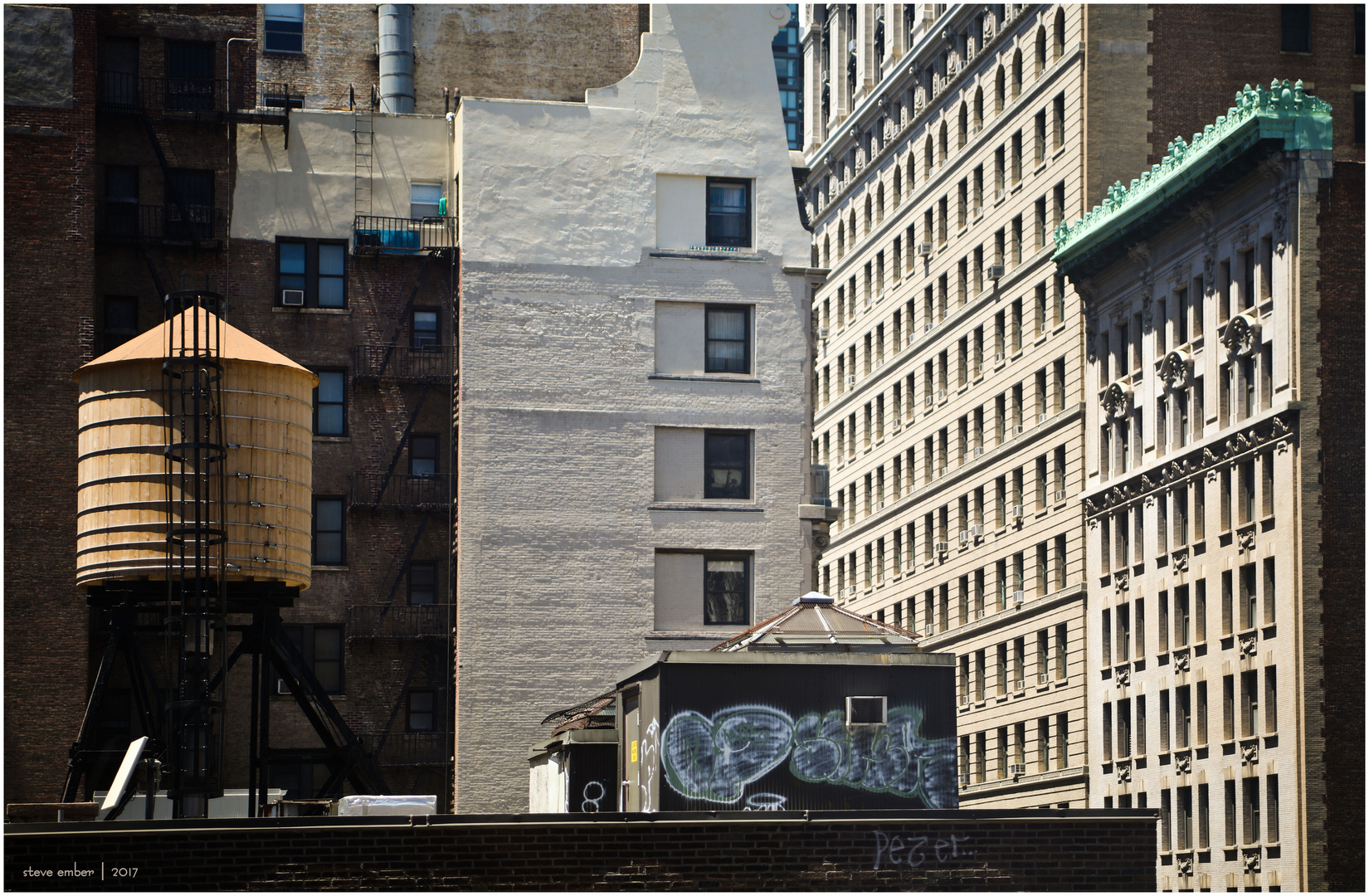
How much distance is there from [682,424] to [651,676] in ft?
58.1

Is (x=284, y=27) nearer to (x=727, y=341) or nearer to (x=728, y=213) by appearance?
(x=728, y=213)

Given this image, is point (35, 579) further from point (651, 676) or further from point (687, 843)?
point (687, 843)

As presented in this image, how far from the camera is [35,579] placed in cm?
5372

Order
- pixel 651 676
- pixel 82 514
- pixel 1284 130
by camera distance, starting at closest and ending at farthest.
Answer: pixel 651 676 → pixel 82 514 → pixel 1284 130

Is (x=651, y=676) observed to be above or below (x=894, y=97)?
below

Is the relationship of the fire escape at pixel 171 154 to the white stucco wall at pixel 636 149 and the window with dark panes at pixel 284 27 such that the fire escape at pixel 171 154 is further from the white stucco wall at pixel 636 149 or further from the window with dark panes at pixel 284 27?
the white stucco wall at pixel 636 149

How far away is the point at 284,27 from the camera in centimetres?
6234

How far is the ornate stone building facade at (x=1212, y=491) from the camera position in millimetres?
71562

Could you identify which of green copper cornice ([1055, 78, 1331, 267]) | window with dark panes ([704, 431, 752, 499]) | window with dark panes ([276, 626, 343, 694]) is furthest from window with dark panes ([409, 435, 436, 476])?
green copper cornice ([1055, 78, 1331, 267])

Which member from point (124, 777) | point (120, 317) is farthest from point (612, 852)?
point (120, 317)

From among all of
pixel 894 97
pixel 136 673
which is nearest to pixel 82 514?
pixel 136 673

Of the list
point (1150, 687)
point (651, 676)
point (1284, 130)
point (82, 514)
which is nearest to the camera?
point (651, 676)

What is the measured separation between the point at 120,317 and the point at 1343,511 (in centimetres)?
4248

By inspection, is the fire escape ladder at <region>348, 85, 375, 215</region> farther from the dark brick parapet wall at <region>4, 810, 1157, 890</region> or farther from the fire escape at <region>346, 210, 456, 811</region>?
the dark brick parapet wall at <region>4, 810, 1157, 890</region>
